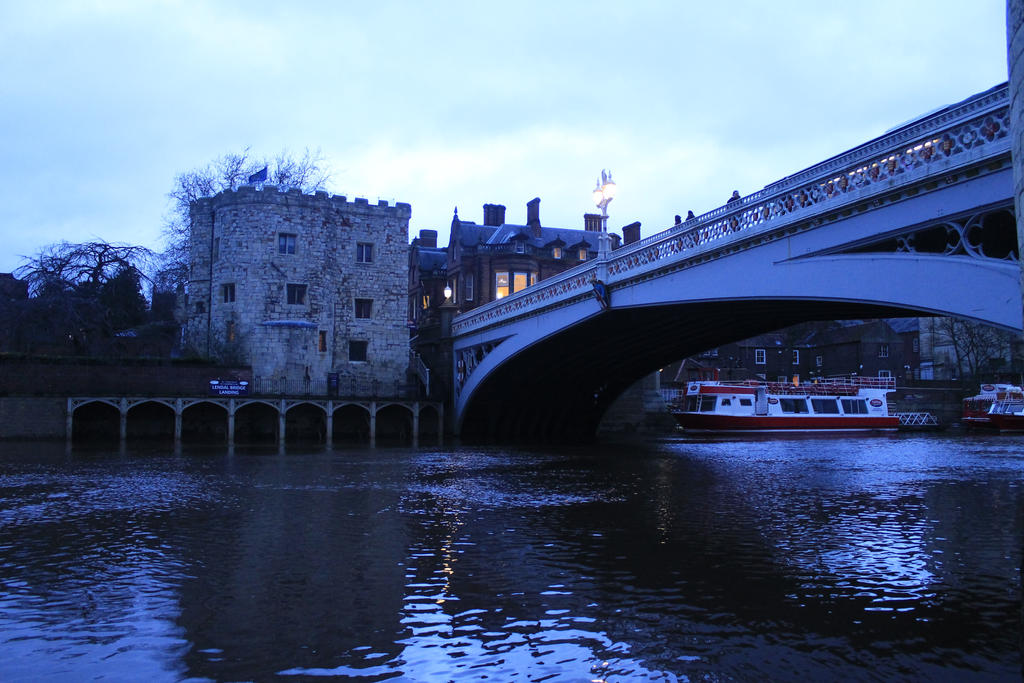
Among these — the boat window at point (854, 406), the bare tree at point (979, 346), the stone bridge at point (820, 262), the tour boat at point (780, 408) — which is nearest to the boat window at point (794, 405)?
the tour boat at point (780, 408)

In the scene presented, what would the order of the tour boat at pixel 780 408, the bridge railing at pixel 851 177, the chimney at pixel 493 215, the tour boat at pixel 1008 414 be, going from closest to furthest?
the bridge railing at pixel 851 177 < the tour boat at pixel 780 408 < the tour boat at pixel 1008 414 < the chimney at pixel 493 215

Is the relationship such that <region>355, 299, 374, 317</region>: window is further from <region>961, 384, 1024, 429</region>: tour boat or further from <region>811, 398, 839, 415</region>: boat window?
<region>961, 384, 1024, 429</region>: tour boat

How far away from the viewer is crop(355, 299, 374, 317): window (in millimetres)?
44987

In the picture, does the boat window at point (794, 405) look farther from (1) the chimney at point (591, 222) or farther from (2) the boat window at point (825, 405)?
(1) the chimney at point (591, 222)

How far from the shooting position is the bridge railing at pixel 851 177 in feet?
41.5

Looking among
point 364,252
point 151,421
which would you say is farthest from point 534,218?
point 151,421

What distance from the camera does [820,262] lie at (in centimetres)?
1686

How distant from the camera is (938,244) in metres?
15.1

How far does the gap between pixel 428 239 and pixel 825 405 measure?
3426 centimetres

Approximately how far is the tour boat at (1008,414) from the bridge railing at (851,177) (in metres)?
38.7

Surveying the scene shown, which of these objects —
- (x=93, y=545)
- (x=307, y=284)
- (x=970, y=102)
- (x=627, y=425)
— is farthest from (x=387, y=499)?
(x=627, y=425)

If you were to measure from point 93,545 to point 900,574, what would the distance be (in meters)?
9.90

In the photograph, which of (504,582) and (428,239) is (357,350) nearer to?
(428,239)

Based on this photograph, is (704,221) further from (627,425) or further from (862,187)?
(627,425)
